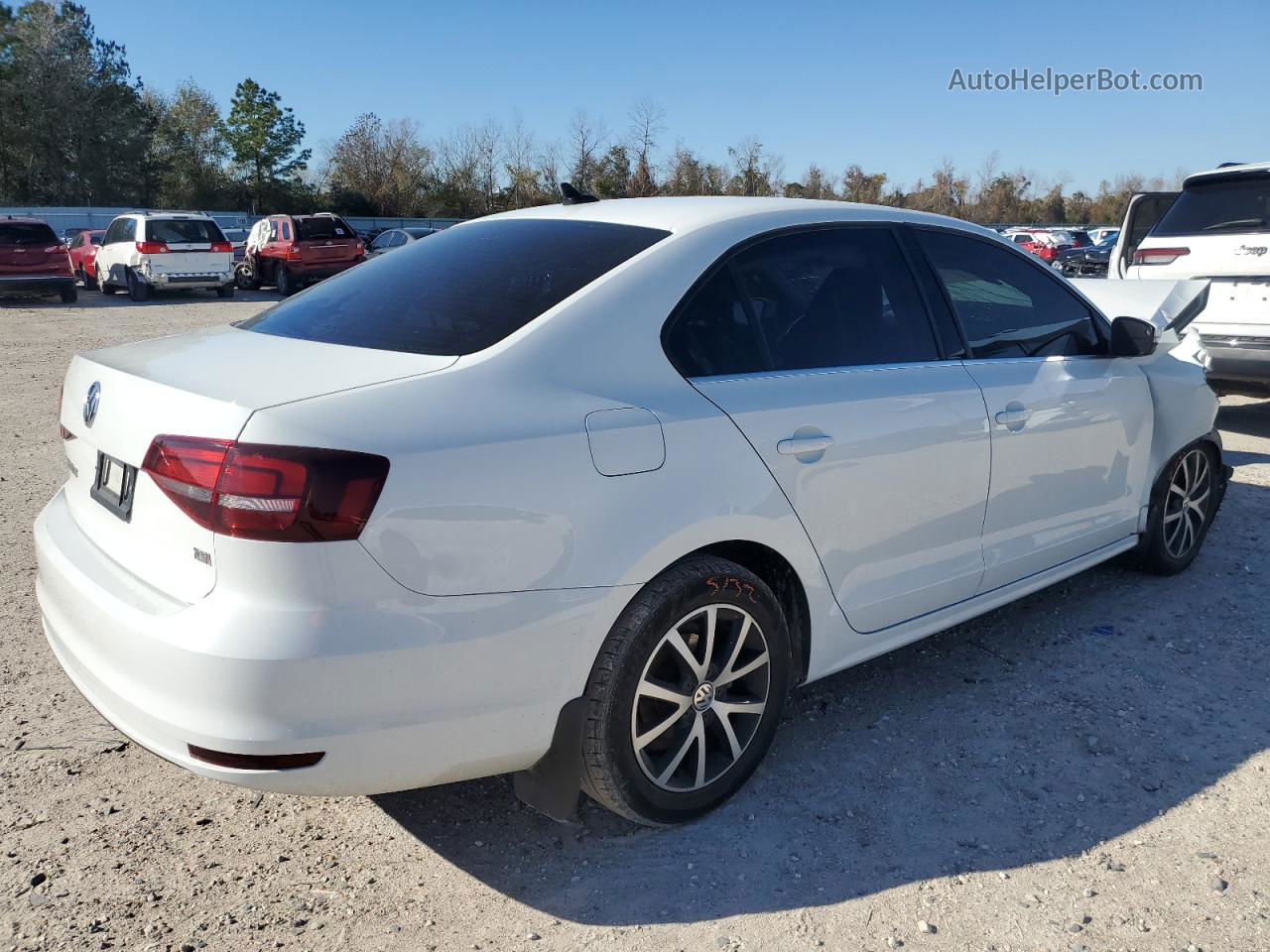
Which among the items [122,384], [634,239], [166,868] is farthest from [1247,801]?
[122,384]

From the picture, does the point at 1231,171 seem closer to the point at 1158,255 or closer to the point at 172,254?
the point at 1158,255

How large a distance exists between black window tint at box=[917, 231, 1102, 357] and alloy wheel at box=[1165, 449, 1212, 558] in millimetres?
998

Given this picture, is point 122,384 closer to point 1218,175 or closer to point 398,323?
point 398,323

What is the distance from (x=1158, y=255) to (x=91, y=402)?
769 centimetres

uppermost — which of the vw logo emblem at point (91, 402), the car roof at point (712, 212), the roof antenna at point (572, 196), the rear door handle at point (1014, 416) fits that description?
the roof antenna at point (572, 196)

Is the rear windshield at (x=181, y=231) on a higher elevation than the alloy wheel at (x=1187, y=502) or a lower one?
higher

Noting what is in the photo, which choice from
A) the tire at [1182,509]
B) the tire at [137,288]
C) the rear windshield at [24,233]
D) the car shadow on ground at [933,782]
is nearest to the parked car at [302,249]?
the tire at [137,288]

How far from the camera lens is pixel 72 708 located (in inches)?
137

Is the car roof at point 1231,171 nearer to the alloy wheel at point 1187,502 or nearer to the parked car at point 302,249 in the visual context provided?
the alloy wheel at point 1187,502

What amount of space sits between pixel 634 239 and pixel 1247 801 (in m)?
2.44

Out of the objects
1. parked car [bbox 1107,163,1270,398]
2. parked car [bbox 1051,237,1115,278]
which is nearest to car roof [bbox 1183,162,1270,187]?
parked car [bbox 1107,163,1270,398]

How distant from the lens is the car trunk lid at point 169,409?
2262mm

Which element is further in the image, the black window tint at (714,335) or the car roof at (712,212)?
the car roof at (712,212)

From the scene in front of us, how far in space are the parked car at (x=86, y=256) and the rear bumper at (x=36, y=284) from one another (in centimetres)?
398
